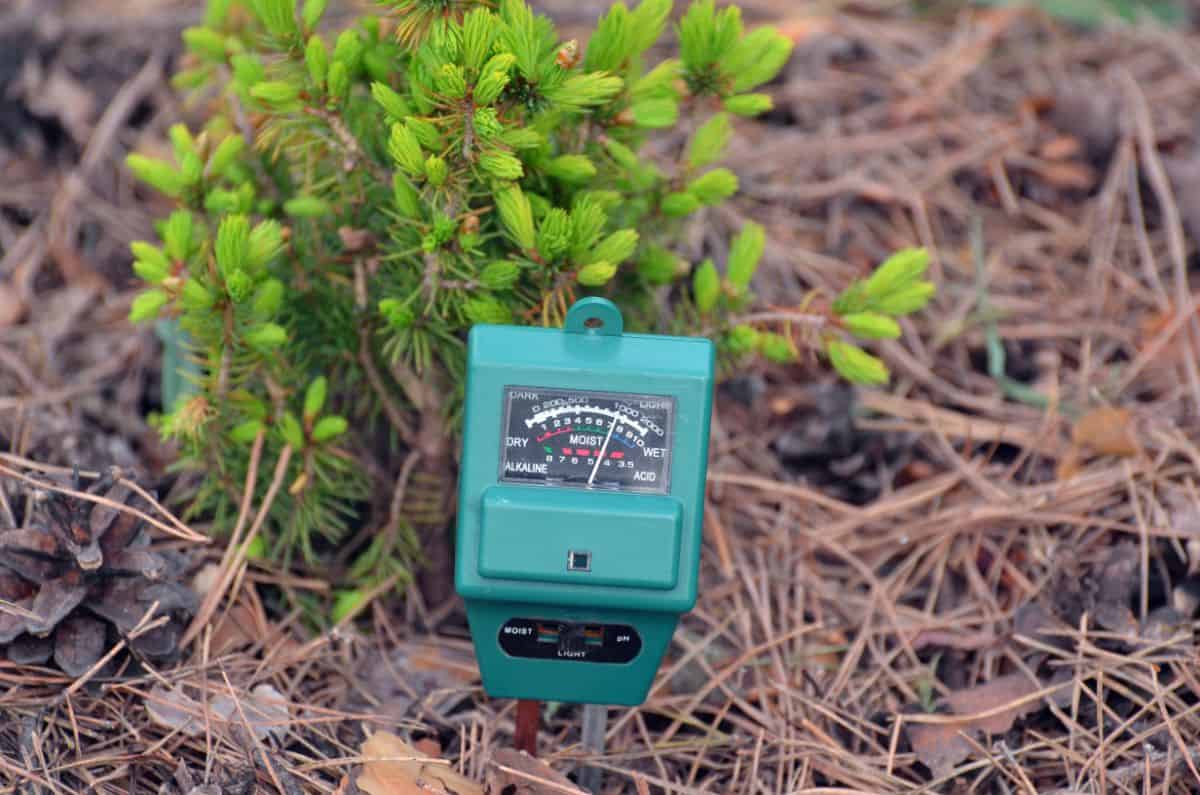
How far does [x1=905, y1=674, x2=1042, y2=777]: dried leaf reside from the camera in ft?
6.51

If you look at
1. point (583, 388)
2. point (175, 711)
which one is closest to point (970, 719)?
point (583, 388)

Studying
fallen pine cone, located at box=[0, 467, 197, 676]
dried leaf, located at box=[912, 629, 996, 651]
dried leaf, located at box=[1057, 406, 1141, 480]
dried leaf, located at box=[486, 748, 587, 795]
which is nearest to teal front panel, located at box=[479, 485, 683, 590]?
dried leaf, located at box=[486, 748, 587, 795]

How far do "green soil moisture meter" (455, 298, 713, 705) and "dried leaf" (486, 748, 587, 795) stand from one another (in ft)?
0.53

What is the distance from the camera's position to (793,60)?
3.33 m

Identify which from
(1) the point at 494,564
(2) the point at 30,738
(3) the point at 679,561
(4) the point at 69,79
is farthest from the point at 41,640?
(4) the point at 69,79

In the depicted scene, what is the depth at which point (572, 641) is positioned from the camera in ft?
6.08

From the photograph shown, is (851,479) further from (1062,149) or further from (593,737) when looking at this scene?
(1062,149)

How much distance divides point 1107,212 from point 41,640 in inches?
104

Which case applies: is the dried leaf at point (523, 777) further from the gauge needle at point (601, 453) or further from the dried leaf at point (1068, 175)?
the dried leaf at point (1068, 175)

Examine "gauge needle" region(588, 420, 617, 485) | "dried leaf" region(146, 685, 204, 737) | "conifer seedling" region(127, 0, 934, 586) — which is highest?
"conifer seedling" region(127, 0, 934, 586)

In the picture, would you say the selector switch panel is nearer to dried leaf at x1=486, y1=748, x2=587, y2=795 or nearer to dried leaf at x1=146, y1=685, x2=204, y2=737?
dried leaf at x1=486, y1=748, x2=587, y2=795

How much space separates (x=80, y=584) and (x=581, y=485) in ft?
2.86

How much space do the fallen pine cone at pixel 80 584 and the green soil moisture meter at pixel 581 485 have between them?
596mm

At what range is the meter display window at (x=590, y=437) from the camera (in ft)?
5.86
